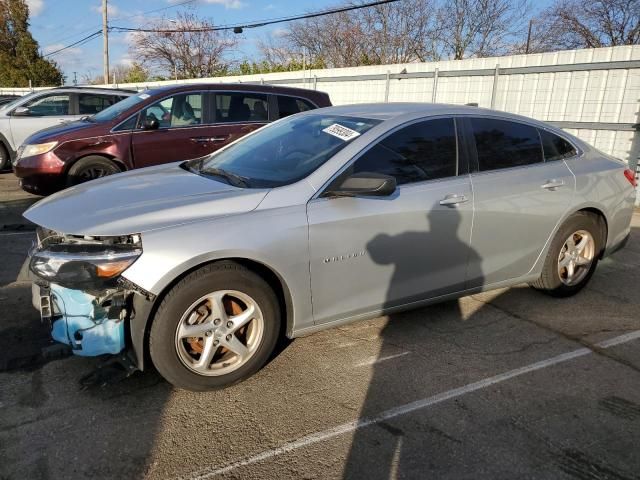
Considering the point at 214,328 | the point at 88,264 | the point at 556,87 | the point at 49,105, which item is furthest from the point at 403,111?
the point at 49,105

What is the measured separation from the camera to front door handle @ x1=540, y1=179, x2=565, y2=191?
404 cm

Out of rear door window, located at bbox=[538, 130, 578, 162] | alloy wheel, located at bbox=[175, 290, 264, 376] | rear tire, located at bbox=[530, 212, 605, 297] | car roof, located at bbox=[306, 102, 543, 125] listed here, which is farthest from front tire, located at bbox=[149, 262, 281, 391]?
rear door window, located at bbox=[538, 130, 578, 162]

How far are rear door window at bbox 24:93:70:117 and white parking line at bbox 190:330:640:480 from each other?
31.8ft

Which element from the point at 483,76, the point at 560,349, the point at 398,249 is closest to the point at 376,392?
the point at 398,249

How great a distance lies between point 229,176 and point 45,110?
27.9 feet

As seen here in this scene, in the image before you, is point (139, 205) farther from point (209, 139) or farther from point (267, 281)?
point (209, 139)

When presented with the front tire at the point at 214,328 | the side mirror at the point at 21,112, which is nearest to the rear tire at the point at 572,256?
the front tire at the point at 214,328

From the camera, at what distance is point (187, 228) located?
2732 millimetres

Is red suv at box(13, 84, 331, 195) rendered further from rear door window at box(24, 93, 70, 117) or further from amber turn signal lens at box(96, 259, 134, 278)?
amber turn signal lens at box(96, 259, 134, 278)

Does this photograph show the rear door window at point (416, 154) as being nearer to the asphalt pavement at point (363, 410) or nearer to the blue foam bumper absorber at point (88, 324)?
the asphalt pavement at point (363, 410)

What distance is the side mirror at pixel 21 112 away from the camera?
9.91 m

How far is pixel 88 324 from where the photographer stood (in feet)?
9.06

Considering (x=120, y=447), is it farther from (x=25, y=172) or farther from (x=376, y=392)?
(x=25, y=172)

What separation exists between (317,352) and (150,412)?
118cm
